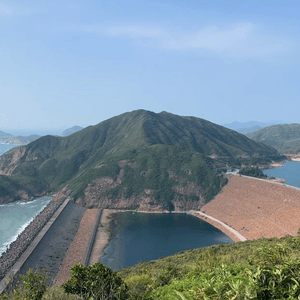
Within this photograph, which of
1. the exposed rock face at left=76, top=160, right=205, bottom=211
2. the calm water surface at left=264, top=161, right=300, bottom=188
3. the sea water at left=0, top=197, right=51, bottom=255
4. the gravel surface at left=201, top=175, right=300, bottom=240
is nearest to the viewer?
the gravel surface at left=201, top=175, right=300, bottom=240

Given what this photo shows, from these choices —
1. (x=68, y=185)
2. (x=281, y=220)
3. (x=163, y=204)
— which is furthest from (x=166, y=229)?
(x=68, y=185)

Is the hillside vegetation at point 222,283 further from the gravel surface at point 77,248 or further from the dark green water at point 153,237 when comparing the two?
the dark green water at point 153,237

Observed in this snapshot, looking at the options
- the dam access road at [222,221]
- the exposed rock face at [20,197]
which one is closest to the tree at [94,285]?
the dam access road at [222,221]

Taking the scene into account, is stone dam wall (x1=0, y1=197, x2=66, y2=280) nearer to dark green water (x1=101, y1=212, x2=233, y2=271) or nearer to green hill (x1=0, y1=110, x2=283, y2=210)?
dark green water (x1=101, y1=212, x2=233, y2=271)

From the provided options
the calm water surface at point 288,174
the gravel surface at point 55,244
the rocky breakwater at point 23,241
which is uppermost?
the calm water surface at point 288,174

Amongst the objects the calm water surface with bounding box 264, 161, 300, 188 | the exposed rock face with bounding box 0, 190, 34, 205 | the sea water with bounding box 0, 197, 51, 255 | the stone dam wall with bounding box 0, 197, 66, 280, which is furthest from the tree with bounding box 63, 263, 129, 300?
the calm water surface with bounding box 264, 161, 300, 188

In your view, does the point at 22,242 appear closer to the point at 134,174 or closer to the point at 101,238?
the point at 101,238

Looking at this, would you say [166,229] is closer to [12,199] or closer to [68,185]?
[68,185]
